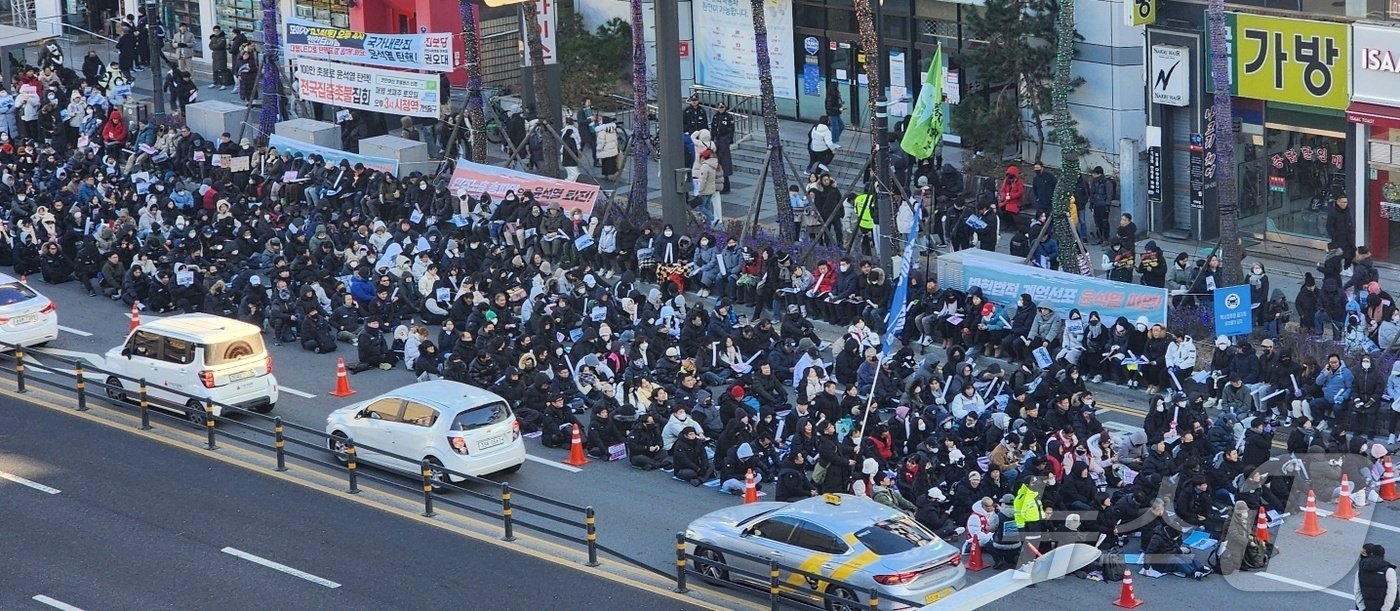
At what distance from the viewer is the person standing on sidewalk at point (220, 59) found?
51719 mm

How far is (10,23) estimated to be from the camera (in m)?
60.6

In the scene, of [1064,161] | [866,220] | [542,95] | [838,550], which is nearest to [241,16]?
[542,95]

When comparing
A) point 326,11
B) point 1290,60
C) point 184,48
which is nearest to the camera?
point 1290,60

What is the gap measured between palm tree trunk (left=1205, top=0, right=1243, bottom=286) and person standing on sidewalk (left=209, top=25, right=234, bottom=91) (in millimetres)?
27973

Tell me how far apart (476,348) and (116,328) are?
7462 mm

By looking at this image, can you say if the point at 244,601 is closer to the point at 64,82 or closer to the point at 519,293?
the point at 519,293

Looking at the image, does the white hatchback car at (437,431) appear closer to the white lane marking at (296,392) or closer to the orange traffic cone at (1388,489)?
the white lane marking at (296,392)

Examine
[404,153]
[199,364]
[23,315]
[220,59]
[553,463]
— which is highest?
[220,59]

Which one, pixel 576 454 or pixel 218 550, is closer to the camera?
pixel 218 550

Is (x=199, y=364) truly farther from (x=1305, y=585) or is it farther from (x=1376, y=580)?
(x=1376, y=580)

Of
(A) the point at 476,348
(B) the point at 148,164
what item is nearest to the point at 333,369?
(A) the point at 476,348

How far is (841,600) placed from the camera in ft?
71.1

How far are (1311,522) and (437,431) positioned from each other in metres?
10.5

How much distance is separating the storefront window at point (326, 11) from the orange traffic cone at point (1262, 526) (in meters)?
31.7
